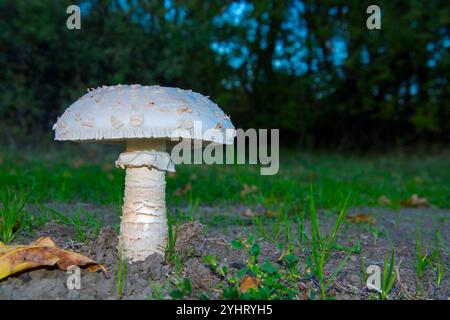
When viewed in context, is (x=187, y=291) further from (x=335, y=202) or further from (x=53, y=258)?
(x=335, y=202)

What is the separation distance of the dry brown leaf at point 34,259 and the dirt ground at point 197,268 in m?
0.06

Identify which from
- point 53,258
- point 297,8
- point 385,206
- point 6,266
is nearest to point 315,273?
point 53,258

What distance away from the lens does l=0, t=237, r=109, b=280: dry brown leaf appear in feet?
6.56

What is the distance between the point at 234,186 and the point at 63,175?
6.94 ft

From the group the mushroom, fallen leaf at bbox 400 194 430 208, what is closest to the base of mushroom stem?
the mushroom

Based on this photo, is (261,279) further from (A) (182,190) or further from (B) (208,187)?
(B) (208,187)

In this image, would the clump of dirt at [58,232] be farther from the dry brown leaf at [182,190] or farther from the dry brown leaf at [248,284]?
the dry brown leaf at [182,190]

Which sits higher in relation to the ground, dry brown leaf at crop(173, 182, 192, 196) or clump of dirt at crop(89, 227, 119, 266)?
dry brown leaf at crop(173, 182, 192, 196)

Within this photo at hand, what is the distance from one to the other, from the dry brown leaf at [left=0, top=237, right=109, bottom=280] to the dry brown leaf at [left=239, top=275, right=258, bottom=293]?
0.67 metres

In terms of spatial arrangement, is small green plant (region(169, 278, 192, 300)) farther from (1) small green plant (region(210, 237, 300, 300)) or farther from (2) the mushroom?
(2) the mushroom

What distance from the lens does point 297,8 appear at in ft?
49.9

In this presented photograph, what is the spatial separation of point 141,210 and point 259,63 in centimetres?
1398

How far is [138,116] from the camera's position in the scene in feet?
6.44

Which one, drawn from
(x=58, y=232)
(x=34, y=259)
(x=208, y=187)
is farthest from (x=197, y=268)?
(x=208, y=187)
